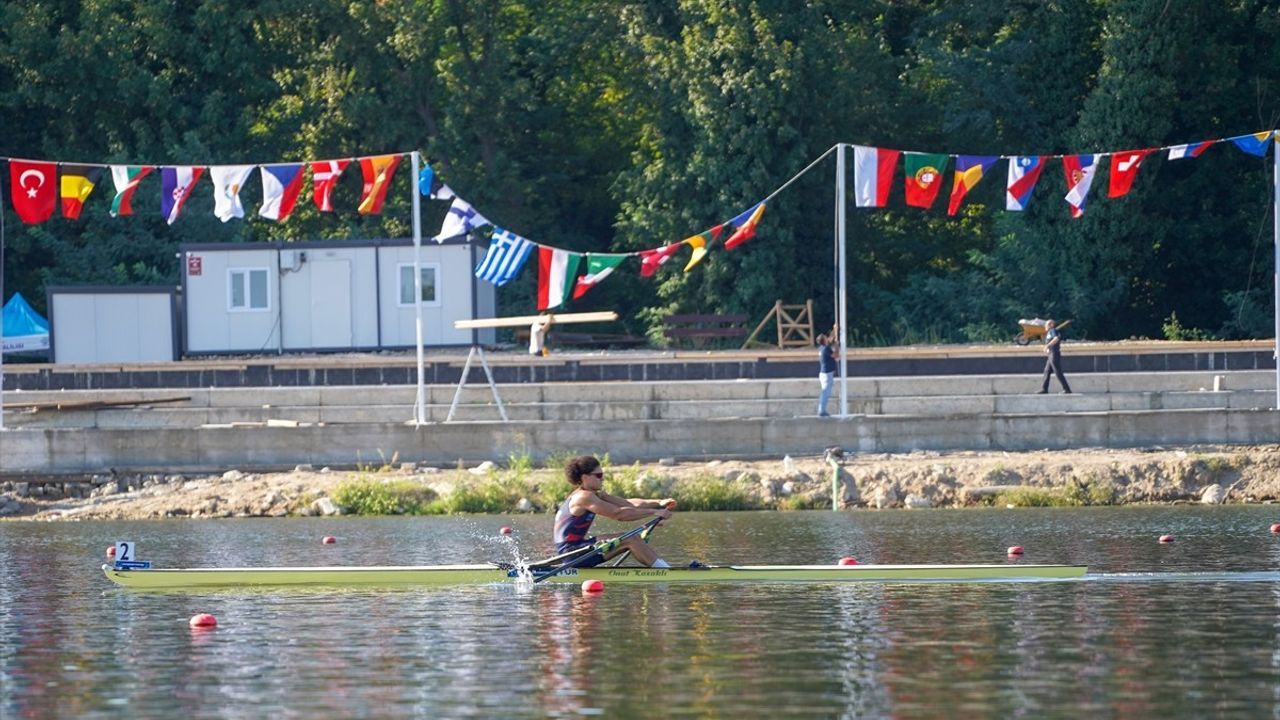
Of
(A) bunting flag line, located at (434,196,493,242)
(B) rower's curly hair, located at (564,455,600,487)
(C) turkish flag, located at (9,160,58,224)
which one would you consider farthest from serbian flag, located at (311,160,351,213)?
(B) rower's curly hair, located at (564,455,600,487)

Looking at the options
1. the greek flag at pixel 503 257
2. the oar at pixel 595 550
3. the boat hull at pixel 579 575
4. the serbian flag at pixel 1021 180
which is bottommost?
the boat hull at pixel 579 575

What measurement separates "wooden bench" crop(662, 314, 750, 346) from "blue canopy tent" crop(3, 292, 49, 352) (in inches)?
600

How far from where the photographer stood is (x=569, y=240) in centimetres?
5572

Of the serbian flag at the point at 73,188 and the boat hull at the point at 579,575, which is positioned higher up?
the serbian flag at the point at 73,188

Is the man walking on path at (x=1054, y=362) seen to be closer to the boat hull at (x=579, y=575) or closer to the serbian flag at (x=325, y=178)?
the serbian flag at (x=325, y=178)

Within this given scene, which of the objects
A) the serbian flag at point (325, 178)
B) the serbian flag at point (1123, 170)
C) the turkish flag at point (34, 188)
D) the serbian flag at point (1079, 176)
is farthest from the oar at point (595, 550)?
the turkish flag at point (34, 188)

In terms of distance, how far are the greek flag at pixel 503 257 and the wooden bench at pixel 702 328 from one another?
16.2 metres

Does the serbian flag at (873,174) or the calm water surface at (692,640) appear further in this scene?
the serbian flag at (873,174)

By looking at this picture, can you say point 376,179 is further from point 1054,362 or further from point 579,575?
point 579,575

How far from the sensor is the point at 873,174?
3097 cm

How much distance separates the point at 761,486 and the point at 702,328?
19.8 m

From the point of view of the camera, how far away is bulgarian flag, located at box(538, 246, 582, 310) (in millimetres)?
31641

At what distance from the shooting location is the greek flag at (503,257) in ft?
104

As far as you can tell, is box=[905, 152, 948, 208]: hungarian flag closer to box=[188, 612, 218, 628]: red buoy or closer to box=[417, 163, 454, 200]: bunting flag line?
box=[417, 163, 454, 200]: bunting flag line
